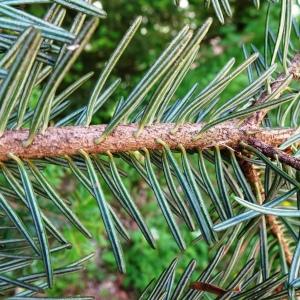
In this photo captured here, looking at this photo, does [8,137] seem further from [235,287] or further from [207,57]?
[207,57]

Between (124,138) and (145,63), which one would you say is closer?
(124,138)

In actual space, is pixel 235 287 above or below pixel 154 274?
above

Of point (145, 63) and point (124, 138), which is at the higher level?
point (145, 63)

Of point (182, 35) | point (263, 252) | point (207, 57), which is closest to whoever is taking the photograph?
point (182, 35)

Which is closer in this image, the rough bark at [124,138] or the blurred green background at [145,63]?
the rough bark at [124,138]

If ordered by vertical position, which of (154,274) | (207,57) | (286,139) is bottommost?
(154,274)

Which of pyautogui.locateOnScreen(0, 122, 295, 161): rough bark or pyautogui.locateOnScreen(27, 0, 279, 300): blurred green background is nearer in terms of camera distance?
pyautogui.locateOnScreen(0, 122, 295, 161): rough bark

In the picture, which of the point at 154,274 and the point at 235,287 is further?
the point at 154,274

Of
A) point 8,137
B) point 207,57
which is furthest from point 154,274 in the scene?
point 8,137
